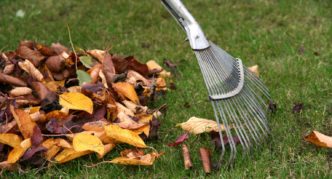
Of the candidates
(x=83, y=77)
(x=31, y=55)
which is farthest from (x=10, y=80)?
(x=83, y=77)

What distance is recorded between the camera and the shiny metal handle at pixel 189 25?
2.80m

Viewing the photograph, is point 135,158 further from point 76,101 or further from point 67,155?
point 76,101

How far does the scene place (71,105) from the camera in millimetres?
2904

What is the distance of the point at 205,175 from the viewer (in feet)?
8.45

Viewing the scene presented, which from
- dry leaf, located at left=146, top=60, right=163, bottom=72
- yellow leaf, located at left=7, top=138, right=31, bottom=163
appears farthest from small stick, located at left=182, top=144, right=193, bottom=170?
dry leaf, located at left=146, top=60, right=163, bottom=72

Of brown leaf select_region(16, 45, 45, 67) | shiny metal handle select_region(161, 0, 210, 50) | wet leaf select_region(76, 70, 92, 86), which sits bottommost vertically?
wet leaf select_region(76, 70, 92, 86)

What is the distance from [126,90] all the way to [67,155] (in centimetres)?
63

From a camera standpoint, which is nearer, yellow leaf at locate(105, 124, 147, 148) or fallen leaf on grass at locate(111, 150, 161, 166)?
fallen leaf on grass at locate(111, 150, 161, 166)

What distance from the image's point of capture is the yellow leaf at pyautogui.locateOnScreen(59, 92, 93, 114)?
2893mm

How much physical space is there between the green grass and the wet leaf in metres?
0.47

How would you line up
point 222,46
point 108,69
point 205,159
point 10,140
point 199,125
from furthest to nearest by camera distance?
1. point 222,46
2. point 108,69
3. point 199,125
4. point 10,140
5. point 205,159

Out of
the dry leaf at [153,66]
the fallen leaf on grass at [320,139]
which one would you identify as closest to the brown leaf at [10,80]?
the dry leaf at [153,66]

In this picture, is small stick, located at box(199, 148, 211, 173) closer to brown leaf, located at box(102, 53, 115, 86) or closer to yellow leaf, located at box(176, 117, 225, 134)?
yellow leaf, located at box(176, 117, 225, 134)

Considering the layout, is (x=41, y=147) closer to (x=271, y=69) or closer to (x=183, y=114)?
(x=183, y=114)
